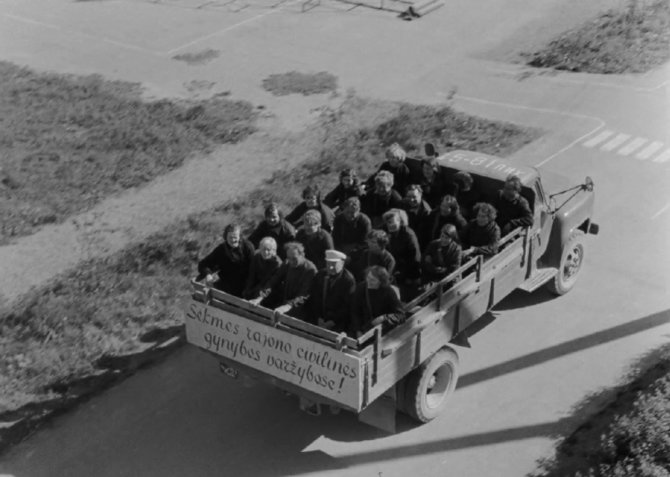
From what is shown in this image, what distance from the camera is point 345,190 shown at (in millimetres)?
14266

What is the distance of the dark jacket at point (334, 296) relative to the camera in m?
11.7

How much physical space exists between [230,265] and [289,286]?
902 millimetres

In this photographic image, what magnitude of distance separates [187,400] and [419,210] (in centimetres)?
376

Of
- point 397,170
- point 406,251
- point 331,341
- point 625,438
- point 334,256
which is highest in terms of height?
point 334,256

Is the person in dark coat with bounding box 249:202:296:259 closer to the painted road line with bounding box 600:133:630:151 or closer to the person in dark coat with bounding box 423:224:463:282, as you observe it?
the person in dark coat with bounding box 423:224:463:282

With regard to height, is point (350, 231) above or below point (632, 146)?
above

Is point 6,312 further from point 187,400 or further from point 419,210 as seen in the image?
point 419,210

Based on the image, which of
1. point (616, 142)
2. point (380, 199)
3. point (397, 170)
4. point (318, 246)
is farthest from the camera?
point (616, 142)

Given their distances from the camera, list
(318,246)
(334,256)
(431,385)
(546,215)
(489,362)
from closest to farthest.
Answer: (334,256) → (431,385) → (318,246) → (489,362) → (546,215)

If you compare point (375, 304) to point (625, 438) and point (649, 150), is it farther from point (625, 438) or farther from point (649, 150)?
point (649, 150)

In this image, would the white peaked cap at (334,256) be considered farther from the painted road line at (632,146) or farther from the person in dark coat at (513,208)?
the painted road line at (632,146)

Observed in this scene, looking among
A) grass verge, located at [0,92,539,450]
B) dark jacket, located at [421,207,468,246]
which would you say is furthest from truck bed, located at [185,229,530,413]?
grass verge, located at [0,92,539,450]

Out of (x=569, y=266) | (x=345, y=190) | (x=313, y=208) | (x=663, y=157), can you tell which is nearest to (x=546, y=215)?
(x=569, y=266)

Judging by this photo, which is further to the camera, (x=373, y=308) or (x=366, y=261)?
(x=366, y=261)
